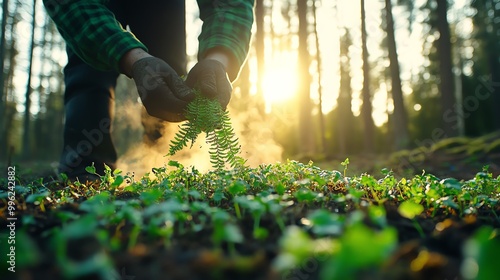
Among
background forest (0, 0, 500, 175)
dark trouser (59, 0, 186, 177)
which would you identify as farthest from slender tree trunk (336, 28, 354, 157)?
dark trouser (59, 0, 186, 177)

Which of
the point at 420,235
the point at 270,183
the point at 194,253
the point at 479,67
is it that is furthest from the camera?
the point at 479,67

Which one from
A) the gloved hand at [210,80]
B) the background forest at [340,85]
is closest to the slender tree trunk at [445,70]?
the background forest at [340,85]

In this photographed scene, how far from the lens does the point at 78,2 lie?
99.7 inches

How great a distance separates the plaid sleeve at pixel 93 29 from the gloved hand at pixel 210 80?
0.44 meters

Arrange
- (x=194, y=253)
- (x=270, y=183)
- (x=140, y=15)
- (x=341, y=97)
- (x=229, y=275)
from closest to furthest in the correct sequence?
(x=229, y=275), (x=194, y=253), (x=270, y=183), (x=140, y=15), (x=341, y=97)

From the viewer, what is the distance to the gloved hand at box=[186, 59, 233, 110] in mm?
2582

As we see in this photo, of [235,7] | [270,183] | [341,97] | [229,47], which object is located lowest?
[270,183]

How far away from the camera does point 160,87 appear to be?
95.0 inches

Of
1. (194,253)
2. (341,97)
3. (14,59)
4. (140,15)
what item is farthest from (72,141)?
(14,59)

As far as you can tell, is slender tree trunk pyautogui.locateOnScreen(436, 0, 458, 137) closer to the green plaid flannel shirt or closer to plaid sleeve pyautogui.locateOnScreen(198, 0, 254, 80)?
plaid sleeve pyautogui.locateOnScreen(198, 0, 254, 80)

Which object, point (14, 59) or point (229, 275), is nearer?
point (229, 275)

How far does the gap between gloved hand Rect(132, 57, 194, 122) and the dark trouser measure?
817mm

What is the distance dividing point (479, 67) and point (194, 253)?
2949cm

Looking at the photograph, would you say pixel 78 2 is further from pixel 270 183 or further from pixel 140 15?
pixel 270 183
